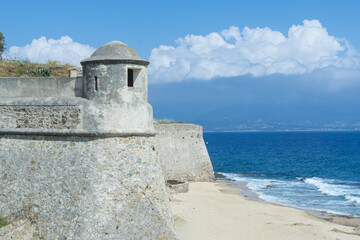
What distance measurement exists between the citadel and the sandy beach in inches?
216

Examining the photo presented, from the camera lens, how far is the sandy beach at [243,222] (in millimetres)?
20766

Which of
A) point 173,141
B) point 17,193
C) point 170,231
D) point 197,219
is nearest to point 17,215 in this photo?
point 17,193

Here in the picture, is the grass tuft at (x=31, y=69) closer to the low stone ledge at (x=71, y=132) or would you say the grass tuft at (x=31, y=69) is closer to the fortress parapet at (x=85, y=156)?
the fortress parapet at (x=85, y=156)

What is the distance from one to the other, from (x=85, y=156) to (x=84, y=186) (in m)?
0.99

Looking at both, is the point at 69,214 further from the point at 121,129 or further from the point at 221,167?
the point at 221,167

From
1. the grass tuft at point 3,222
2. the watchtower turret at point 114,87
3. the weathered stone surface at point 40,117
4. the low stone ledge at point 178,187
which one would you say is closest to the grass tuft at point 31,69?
the weathered stone surface at point 40,117

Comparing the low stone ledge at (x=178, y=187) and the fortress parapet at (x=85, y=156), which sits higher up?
the fortress parapet at (x=85, y=156)

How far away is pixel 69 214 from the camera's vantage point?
44.7 feet

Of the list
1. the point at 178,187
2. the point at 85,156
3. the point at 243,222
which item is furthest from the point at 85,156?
the point at 178,187

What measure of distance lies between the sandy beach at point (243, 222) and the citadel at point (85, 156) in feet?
18.0

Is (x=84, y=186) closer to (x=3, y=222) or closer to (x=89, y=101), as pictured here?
(x=89, y=101)

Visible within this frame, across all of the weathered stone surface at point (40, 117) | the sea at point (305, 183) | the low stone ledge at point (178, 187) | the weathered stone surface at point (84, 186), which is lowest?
the sea at point (305, 183)

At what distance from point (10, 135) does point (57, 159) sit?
2217mm

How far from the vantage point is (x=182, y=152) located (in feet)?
122
